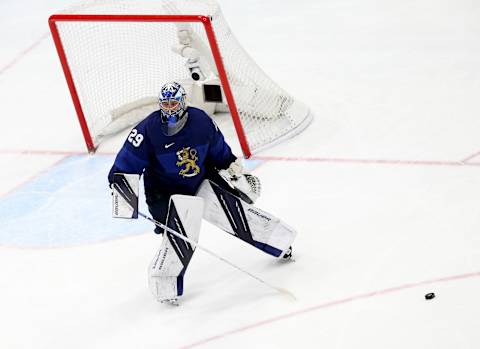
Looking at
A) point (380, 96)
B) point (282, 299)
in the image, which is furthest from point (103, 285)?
point (380, 96)

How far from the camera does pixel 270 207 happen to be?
5.74m

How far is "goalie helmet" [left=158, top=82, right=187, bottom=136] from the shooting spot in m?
4.57

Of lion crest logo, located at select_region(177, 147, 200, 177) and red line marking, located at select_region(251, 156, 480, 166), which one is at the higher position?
lion crest logo, located at select_region(177, 147, 200, 177)

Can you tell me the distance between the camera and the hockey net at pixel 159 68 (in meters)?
6.38

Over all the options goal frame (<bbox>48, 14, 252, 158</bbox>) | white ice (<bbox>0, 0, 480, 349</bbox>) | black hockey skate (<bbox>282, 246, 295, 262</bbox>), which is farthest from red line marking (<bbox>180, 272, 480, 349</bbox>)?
goal frame (<bbox>48, 14, 252, 158</bbox>)

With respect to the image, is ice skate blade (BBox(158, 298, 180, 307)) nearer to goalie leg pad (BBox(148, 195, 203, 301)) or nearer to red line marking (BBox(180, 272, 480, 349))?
goalie leg pad (BBox(148, 195, 203, 301))

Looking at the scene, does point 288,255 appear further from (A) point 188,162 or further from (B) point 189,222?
(A) point 188,162

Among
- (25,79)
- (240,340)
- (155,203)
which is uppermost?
(155,203)

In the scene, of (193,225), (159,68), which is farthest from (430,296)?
(159,68)

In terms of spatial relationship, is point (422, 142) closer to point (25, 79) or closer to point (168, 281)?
point (168, 281)

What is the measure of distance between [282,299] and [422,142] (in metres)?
1.91

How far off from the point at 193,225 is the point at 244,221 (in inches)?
10.1

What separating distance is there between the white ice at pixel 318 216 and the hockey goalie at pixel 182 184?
0.24 m

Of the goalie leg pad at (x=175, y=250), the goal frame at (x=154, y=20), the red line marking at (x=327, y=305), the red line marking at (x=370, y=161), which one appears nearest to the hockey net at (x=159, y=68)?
the goal frame at (x=154, y=20)
